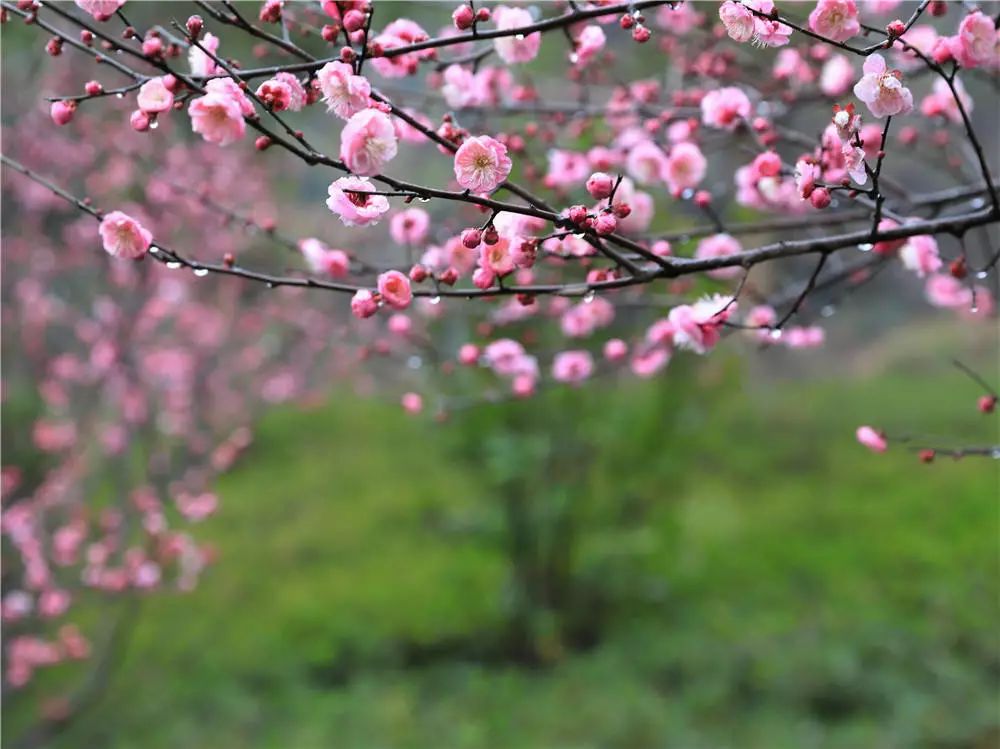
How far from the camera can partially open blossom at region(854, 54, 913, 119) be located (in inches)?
35.7

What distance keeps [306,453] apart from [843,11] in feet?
20.8

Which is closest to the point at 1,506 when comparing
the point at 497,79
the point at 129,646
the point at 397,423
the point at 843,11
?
the point at 129,646

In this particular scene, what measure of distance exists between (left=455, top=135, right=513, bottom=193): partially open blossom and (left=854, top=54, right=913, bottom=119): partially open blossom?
38 centimetres

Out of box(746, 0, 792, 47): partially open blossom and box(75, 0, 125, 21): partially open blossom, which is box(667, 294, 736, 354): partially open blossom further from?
box(75, 0, 125, 21): partially open blossom

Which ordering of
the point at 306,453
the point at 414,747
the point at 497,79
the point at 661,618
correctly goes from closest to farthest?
the point at 497,79 → the point at 414,747 → the point at 661,618 → the point at 306,453

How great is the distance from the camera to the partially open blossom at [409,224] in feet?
5.08

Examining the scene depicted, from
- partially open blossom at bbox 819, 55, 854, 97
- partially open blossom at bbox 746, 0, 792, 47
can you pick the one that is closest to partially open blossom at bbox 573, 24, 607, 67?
partially open blossom at bbox 746, 0, 792, 47

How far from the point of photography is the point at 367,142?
0.85 metres

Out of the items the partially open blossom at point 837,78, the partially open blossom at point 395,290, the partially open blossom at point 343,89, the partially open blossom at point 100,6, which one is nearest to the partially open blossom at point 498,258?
the partially open blossom at point 395,290

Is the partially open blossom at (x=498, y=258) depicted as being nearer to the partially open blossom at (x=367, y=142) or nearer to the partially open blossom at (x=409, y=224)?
the partially open blossom at (x=367, y=142)

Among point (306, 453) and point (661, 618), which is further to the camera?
point (306, 453)

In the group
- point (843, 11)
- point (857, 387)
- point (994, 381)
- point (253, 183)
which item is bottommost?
point (857, 387)

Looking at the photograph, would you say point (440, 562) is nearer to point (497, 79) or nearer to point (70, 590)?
point (70, 590)

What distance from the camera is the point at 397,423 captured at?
24.5ft
